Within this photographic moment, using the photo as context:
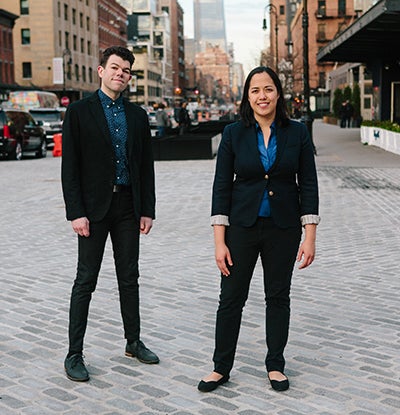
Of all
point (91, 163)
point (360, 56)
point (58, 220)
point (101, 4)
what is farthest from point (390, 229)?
point (101, 4)

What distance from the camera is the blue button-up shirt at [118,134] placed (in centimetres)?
498

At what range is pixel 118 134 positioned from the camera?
16.4 ft

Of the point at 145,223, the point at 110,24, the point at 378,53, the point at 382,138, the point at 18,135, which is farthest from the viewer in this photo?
the point at 110,24

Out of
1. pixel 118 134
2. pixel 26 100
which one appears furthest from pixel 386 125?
pixel 26 100

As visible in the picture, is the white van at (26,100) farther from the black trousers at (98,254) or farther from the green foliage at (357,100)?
the black trousers at (98,254)

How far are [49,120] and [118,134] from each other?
3346cm

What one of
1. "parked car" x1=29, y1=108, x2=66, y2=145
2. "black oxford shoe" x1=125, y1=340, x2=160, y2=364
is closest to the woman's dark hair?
"black oxford shoe" x1=125, y1=340, x2=160, y2=364

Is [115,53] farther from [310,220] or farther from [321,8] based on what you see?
[321,8]

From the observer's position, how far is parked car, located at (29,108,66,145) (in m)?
36.9

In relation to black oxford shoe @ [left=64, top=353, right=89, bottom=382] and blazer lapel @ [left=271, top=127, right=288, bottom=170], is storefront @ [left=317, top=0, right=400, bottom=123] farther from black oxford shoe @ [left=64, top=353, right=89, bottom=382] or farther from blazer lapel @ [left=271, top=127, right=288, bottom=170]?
black oxford shoe @ [left=64, top=353, right=89, bottom=382]

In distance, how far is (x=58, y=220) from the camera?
12.8 meters

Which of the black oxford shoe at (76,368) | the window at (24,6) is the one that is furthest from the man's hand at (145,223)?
the window at (24,6)

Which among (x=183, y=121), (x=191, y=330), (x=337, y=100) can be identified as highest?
(x=337, y=100)

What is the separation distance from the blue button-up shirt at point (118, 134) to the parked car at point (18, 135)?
2303 centimetres
